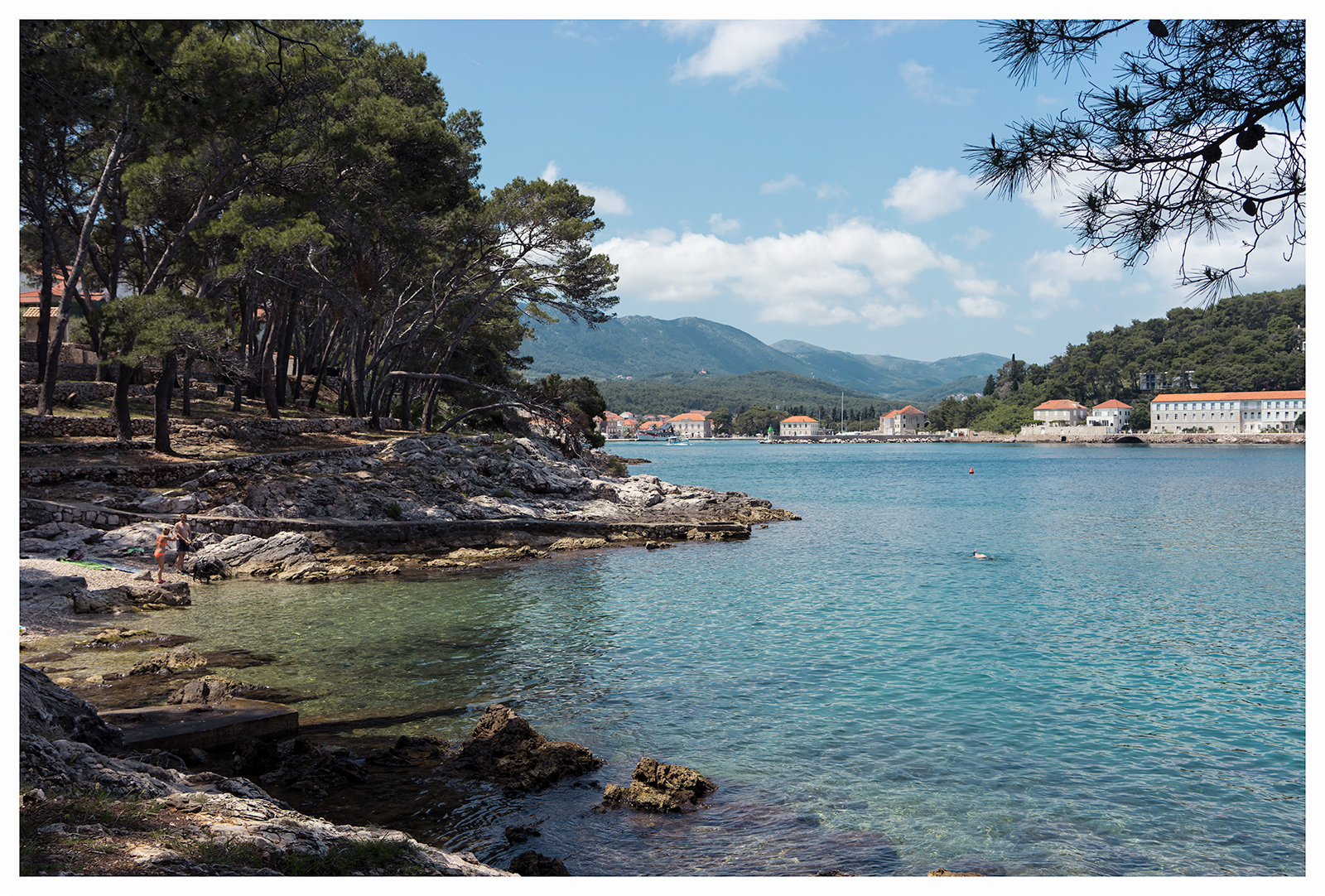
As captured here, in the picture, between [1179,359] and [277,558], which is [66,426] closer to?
[277,558]

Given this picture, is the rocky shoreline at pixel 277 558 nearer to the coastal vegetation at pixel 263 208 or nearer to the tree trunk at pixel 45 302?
the coastal vegetation at pixel 263 208

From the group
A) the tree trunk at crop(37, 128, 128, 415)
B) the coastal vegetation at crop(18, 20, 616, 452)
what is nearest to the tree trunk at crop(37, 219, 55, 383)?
the coastal vegetation at crop(18, 20, 616, 452)

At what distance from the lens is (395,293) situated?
33.8 meters

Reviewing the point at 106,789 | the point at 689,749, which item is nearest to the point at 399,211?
the point at 689,749

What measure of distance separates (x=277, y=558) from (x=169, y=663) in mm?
9454

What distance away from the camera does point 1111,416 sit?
16338 centimetres

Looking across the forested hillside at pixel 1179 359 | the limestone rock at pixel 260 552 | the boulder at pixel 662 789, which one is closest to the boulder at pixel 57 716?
the boulder at pixel 662 789

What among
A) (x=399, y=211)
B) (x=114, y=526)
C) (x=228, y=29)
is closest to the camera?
(x=228, y=29)

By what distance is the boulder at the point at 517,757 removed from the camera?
820 cm

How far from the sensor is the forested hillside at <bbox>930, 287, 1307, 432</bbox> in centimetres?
13325

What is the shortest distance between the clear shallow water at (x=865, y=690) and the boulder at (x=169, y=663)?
3.68 ft

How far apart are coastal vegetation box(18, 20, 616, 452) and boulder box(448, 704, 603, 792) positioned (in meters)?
6.69

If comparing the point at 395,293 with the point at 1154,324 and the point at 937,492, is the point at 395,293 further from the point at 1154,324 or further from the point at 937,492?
the point at 1154,324

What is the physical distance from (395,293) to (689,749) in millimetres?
28685
